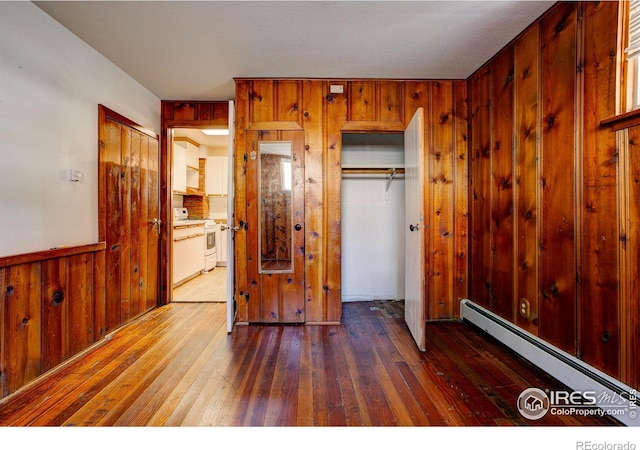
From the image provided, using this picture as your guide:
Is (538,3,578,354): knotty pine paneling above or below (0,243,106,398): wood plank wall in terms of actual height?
A: above

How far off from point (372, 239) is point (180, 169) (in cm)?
356

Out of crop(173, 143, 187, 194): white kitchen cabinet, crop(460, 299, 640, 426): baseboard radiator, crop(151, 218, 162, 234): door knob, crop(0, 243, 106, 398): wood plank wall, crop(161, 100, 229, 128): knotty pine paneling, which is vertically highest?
crop(161, 100, 229, 128): knotty pine paneling

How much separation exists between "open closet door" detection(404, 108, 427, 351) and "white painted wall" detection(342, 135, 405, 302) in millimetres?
804

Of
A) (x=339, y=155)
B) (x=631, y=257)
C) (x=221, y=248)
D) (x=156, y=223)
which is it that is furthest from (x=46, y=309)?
(x=221, y=248)

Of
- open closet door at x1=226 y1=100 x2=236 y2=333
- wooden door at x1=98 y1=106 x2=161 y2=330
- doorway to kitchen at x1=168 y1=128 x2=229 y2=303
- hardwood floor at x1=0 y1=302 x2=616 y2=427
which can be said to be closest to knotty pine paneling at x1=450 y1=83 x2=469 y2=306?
hardwood floor at x1=0 y1=302 x2=616 y2=427

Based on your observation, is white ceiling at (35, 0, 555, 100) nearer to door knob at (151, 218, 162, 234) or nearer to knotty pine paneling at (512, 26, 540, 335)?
knotty pine paneling at (512, 26, 540, 335)

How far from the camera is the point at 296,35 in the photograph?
2.09m

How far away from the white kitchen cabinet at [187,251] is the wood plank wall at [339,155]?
187cm

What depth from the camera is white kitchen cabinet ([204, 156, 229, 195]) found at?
19.2 ft

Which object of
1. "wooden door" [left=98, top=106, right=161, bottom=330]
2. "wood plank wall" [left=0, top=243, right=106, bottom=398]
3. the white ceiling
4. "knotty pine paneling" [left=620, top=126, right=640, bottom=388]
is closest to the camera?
"knotty pine paneling" [left=620, top=126, right=640, bottom=388]

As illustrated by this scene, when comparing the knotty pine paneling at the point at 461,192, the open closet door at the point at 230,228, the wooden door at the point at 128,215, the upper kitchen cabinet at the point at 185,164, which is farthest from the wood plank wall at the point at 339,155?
the upper kitchen cabinet at the point at 185,164

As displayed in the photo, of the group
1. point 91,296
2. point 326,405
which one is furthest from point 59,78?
point 326,405

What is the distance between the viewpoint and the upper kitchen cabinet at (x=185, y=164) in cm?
476

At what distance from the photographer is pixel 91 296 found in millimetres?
2299
